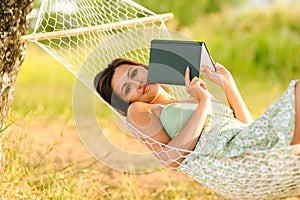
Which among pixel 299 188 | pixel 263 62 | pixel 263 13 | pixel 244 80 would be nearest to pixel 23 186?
pixel 299 188

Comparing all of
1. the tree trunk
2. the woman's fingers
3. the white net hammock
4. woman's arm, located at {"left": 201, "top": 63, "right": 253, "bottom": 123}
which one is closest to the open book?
the woman's fingers

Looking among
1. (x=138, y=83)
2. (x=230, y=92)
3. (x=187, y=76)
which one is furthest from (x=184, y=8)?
(x=187, y=76)

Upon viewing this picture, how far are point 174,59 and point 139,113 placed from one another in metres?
0.27

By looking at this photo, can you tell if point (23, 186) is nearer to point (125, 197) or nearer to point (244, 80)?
point (125, 197)

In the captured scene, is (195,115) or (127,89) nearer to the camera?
(195,115)

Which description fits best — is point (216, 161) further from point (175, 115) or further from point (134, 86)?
point (134, 86)

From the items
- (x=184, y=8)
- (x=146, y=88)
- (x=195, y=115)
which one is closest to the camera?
(x=195, y=115)

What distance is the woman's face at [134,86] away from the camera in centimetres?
242

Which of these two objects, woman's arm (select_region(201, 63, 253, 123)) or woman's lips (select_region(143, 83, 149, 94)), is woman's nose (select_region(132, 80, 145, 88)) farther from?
woman's arm (select_region(201, 63, 253, 123))

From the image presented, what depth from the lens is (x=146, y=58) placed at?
2824 millimetres

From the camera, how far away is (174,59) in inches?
90.9

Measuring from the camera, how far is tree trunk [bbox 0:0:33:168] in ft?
7.45

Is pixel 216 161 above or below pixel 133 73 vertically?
below

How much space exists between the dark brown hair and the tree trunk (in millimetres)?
373
